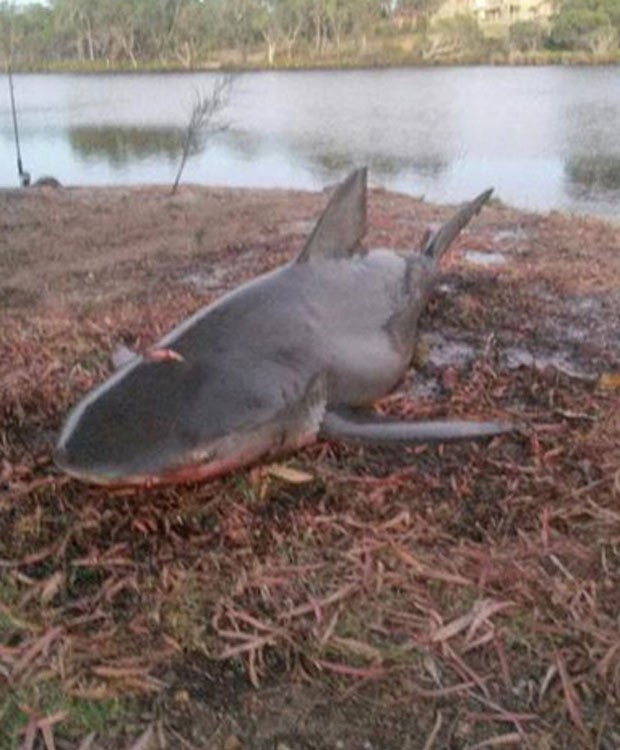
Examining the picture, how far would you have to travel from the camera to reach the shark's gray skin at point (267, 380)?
1844 millimetres

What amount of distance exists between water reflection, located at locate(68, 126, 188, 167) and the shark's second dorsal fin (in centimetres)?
1793

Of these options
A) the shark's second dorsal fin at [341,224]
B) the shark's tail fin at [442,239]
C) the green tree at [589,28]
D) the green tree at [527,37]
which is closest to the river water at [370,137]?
the shark's tail fin at [442,239]

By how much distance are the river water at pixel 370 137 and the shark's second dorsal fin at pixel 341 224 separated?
1032 centimetres

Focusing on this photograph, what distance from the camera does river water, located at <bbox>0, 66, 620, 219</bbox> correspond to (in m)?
17.2

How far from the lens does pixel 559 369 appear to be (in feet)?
8.68

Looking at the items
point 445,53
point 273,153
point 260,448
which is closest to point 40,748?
point 260,448

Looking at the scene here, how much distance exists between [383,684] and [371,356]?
1105 millimetres

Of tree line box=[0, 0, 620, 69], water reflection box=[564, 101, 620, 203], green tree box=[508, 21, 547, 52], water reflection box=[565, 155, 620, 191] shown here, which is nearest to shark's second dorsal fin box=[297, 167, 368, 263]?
water reflection box=[564, 101, 620, 203]

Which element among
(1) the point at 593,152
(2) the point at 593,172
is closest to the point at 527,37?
(1) the point at 593,152

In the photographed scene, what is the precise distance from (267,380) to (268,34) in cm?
6580

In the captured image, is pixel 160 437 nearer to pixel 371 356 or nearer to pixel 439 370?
pixel 371 356

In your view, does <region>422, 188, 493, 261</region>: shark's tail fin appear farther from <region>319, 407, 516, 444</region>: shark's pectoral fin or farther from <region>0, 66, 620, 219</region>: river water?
<region>0, 66, 620, 219</region>: river water

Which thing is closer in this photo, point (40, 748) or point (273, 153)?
point (40, 748)

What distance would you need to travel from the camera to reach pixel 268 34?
2517 inches
